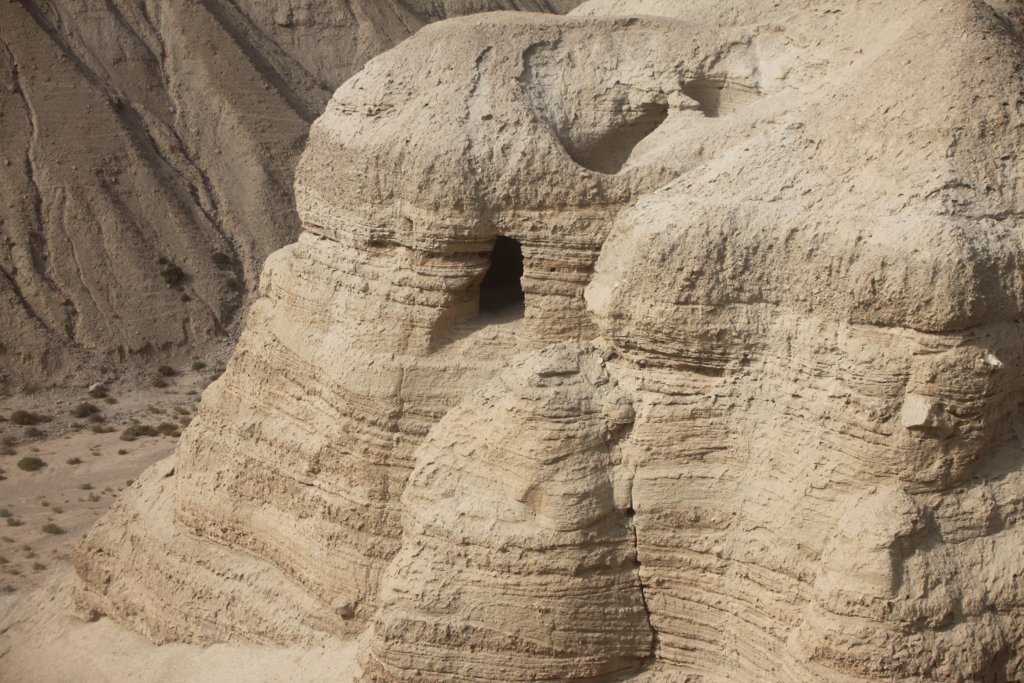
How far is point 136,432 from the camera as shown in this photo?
A: 2920 centimetres

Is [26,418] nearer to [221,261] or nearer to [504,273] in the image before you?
[221,261]

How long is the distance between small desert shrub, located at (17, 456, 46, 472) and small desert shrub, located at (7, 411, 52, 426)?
2.73m

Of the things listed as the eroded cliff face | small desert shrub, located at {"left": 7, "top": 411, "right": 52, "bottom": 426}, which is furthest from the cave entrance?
small desert shrub, located at {"left": 7, "top": 411, "right": 52, "bottom": 426}

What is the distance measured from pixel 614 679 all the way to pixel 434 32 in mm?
7190

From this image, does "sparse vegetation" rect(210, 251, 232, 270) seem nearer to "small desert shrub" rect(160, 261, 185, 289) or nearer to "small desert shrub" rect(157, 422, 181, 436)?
"small desert shrub" rect(160, 261, 185, 289)

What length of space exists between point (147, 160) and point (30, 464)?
13.4 m

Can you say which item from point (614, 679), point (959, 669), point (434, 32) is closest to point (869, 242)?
point (959, 669)

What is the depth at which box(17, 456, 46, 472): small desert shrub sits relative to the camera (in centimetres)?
2712

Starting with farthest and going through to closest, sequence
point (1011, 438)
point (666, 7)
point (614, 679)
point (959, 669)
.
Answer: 1. point (666, 7)
2. point (614, 679)
3. point (1011, 438)
4. point (959, 669)

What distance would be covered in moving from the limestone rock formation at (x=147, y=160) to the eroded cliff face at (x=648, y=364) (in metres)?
19.2

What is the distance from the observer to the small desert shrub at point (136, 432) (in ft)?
95.2

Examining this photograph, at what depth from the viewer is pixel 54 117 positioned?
122 ft

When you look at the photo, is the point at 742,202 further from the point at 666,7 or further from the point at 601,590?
the point at 666,7

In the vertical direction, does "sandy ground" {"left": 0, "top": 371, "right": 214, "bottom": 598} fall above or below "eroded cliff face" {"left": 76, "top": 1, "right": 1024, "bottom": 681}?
below
